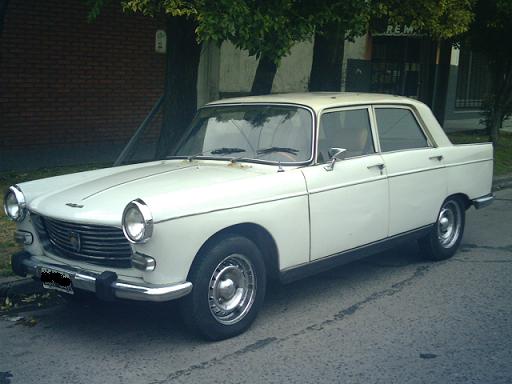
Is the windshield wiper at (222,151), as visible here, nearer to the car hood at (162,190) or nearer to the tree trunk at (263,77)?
the car hood at (162,190)

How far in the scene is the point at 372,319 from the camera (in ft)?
17.9

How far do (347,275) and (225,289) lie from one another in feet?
6.62

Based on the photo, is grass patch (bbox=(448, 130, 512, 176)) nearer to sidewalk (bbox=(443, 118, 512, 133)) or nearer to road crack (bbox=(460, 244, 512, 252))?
sidewalk (bbox=(443, 118, 512, 133))

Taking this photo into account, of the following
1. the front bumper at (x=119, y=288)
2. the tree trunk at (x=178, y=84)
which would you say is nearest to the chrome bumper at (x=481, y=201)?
the tree trunk at (x=178, y=84)

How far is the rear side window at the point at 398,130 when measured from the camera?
650 centimetres

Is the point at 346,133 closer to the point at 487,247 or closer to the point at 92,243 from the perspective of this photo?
the point at 92,243

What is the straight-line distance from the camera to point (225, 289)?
5.00m

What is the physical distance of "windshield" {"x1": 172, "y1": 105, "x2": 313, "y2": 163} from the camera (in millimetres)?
5746

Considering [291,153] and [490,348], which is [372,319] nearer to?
[490,348]

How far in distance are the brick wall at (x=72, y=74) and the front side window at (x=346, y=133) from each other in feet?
21.9

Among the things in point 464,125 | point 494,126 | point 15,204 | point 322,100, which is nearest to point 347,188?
point 322,100

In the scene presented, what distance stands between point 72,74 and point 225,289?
789 cm

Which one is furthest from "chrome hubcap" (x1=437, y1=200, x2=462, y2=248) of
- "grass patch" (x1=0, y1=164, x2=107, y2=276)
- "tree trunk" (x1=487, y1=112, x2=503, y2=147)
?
"tree trunk" (x1=487, y1=112, x2=503, y2=147)

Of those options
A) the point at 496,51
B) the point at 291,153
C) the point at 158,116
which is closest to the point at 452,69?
the point at 496,51
